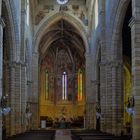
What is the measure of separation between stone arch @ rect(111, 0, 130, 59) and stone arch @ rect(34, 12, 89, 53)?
1777 centimetres

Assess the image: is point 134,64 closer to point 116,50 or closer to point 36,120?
point 116,50

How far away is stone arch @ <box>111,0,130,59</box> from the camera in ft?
87.8

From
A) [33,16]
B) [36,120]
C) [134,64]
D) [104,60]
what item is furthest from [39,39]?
Result: [134,64]

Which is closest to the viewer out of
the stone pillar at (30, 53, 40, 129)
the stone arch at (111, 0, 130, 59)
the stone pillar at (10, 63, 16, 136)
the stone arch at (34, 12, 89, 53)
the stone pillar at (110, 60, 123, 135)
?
the stone arch at (111, 0, 130, 59)

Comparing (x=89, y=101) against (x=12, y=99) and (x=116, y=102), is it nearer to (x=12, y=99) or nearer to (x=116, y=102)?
(x=116, y=102)

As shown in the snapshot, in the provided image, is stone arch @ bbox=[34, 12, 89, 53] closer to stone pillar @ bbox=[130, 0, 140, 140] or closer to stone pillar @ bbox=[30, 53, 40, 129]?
stone pillar @ bbox=[30, 53, 40, 129]

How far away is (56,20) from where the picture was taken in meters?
48.3

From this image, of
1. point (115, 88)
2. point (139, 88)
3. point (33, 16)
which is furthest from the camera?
point (33, 16)

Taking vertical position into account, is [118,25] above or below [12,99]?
above

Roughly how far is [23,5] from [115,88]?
10.2m

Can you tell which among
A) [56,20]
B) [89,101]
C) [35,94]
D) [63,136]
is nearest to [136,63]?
[63,136]

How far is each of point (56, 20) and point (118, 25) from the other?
2064cm

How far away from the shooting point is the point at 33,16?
153 feet

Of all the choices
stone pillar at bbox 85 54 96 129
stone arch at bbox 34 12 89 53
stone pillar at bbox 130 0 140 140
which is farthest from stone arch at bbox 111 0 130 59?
stone arch at bbox 34 12 89 53
